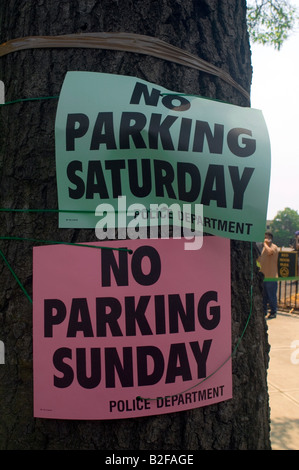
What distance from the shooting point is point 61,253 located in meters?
1.37

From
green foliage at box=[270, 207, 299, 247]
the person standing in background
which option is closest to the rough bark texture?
the person standing in background

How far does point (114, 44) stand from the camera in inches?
55.6

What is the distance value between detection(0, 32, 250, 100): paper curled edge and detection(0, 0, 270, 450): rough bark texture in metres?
0.02

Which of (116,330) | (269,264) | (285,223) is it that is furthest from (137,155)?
(285,223)

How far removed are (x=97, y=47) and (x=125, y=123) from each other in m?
0.28

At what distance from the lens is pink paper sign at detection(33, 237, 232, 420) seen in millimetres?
1341

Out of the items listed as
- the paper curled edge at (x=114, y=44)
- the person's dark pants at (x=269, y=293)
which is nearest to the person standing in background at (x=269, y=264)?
the person's dark pants at (x=269, y=293)

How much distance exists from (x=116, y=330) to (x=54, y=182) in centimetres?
52

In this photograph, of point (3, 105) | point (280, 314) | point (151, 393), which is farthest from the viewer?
point (280, 314)

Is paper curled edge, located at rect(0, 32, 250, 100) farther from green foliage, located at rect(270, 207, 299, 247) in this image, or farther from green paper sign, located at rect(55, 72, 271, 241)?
green foliage, located at rect(270, 207, 299, 247)

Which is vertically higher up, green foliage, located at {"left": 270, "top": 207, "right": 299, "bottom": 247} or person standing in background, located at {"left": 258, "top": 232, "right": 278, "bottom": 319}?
green foliage, located at {"left": 270, "top": 207, "right": 299, "bottom": 247}

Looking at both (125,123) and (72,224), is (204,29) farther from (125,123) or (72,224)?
(72,224)

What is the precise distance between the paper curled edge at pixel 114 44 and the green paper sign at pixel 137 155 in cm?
10

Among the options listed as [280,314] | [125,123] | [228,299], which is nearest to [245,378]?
[228,299]
